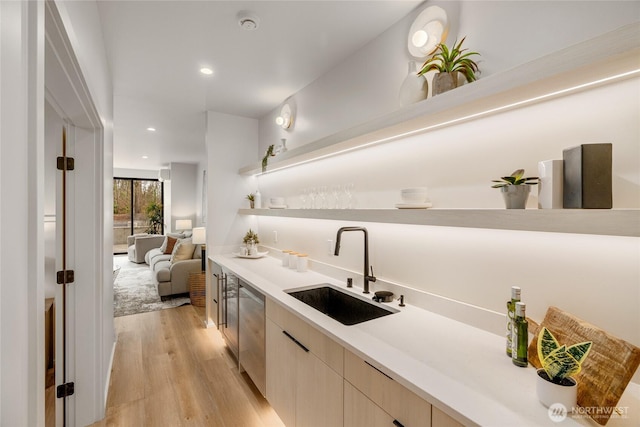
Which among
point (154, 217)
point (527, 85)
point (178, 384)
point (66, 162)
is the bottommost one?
point (178, 384)

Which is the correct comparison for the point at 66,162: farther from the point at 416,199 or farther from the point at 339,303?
the point at 416,199

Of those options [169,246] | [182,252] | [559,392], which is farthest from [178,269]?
[559,392]

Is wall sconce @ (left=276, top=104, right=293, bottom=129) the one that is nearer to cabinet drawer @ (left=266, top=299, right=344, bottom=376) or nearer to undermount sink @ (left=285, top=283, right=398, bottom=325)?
undermount sink @ (left=285, top=283, right=398, bottom=325)

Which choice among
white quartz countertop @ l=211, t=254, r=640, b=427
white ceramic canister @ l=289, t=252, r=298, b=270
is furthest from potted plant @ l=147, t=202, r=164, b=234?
white quartz countertop @ l=211, t=254, r=640, b=427

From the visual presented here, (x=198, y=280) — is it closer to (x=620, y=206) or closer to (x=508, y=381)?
(x=508, y=381)

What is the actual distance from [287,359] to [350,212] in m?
0.98

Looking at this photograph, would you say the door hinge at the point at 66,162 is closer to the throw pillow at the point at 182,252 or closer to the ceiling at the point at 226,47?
the ceiling at the point at 226,47

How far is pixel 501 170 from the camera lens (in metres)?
1.39

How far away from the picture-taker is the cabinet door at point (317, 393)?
4.55ft

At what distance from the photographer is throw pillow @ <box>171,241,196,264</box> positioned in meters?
5.00

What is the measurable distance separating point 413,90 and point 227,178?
280 centimetres

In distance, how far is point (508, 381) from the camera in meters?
1.03

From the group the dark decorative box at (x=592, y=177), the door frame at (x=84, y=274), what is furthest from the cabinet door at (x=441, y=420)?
the door frame at (x=84, y=274)

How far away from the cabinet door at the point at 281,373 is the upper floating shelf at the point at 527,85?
1.35m
